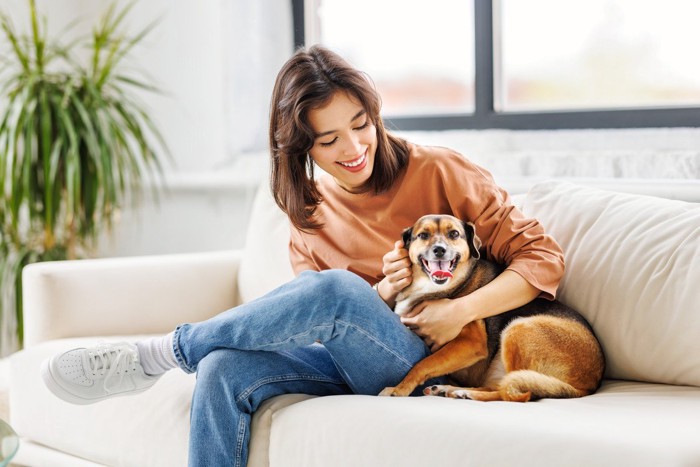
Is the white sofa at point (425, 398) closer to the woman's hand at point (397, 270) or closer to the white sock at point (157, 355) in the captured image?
the white sock at point (157, 355)

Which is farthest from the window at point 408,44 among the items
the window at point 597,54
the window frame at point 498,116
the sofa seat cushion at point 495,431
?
the sofa seat cushion at point 495,431

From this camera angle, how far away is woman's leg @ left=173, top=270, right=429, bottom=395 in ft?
5.13

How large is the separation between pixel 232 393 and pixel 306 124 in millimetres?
598

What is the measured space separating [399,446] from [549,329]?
41 centimetres

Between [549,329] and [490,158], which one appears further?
[490,158]

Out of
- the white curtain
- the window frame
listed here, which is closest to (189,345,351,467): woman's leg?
the window frame

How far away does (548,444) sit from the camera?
4.13ft

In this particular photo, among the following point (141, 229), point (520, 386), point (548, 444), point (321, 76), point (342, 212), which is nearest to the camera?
point (548, 444)

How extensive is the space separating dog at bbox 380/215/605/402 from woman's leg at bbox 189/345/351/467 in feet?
0.74

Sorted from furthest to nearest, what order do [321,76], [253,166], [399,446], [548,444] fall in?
[253,166] < [321,76] < [399,446] < [548,444]

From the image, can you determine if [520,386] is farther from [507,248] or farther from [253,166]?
[253,166]

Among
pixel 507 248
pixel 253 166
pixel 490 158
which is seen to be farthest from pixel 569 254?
pixel 253 166

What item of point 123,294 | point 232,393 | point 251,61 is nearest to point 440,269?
point 232,393

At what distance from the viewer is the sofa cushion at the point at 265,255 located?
2.35 metres
